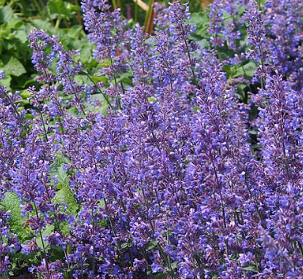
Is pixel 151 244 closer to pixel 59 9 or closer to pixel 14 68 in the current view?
pixel 14 68

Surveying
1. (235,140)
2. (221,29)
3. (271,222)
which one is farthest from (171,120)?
(221,29)

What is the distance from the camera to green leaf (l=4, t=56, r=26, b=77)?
7730 millimetres

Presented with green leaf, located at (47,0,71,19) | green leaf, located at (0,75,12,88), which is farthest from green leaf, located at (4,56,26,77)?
green leaf, located at (47,0,71,19)

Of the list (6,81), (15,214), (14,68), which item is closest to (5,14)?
(14,68)

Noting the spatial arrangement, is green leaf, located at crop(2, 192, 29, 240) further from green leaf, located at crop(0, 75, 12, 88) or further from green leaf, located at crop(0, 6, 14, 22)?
green leaf, located at crop(0, 6, 14, 22)

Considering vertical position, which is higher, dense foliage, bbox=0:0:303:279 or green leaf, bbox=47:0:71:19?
dense foliage, bbox=0:0:303:279

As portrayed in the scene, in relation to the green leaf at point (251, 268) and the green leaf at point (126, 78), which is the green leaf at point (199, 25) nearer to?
the green leaf at point (126, 78)

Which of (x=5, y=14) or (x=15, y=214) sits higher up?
(x=15, y=214)

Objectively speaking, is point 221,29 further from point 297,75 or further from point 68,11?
point 68,11

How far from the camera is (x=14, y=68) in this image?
7.82m

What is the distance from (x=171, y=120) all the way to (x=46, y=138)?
1.44 metres

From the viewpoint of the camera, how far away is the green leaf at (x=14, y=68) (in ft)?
25.4

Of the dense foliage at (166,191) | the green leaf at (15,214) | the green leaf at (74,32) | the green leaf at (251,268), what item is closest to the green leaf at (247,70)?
the dense foliage at (166,191)

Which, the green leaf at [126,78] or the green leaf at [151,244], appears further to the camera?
the green leaf at [126,78]
